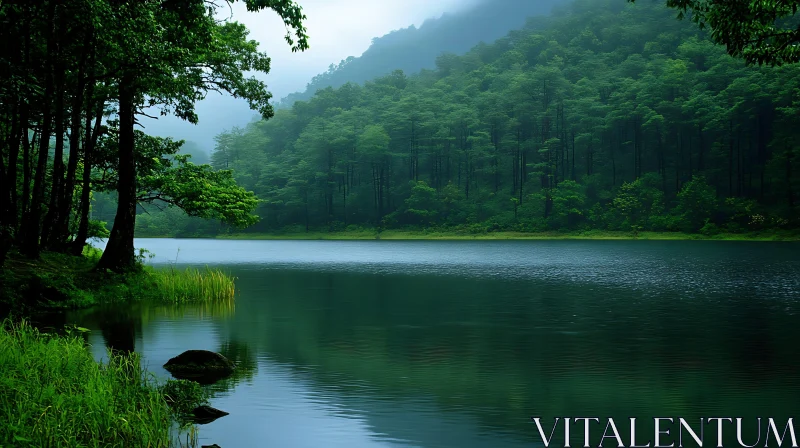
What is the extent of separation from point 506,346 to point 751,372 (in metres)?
6.58

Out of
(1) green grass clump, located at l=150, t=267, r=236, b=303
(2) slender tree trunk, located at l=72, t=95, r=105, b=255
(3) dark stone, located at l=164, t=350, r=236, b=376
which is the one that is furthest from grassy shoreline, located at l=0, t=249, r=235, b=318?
(3) dark stone, located at l=164, t=350, r=236, b=376

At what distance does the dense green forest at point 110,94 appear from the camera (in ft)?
59.8

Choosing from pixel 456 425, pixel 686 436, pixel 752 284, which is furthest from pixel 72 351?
pixel 752 284

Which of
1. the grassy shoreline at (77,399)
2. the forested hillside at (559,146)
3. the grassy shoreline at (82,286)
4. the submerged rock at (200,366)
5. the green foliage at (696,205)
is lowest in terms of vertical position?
the submerged rock at (200,366)

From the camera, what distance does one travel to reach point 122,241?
2967 centimetres

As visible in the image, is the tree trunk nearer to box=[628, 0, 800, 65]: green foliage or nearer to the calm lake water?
the calm lake water

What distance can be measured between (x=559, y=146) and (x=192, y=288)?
99.9m

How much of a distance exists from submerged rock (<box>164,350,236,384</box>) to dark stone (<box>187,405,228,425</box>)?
118 inches

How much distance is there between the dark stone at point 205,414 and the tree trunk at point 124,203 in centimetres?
1813

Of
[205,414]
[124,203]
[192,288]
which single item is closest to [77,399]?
[205,414]

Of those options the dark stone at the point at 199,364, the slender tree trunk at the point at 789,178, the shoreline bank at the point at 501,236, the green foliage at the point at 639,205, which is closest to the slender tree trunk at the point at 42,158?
the dark stone at the point at 199,364

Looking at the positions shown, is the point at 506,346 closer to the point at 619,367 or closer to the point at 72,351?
the point at 619,367

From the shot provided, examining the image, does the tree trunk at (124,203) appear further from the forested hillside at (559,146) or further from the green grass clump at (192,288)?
the forested hillside at (559,146)

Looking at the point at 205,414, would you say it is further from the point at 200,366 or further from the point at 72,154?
the point at 72,154
